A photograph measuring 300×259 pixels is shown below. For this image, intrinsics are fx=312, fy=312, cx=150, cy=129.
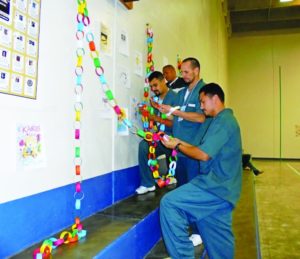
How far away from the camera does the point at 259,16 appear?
11312 mm

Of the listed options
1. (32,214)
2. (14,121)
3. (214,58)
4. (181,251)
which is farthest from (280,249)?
(214,58)

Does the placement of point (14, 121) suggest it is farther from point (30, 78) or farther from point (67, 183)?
point (67, 183)

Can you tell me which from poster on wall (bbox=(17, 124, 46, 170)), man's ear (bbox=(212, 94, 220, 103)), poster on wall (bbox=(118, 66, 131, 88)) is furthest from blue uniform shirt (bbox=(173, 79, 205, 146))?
poster on wall (bbox=(17, 124, 46, 170))

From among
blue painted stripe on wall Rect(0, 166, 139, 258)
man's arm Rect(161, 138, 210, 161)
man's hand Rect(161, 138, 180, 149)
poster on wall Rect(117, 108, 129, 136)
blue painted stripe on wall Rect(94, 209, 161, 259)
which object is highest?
poster on wall Rect(117, 108, 129, 136)

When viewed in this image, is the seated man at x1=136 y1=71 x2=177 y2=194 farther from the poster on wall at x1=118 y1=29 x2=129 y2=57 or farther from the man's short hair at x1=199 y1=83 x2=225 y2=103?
the man's short hair at x1=199 y1=83 x2=225 y2=103

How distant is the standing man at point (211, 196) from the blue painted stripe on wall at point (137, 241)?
0.17m

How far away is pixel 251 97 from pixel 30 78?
11.2 m

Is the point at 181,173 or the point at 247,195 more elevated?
the point at 181,173

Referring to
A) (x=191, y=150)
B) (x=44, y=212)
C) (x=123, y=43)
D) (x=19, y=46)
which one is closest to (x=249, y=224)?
(x=191, y=150)

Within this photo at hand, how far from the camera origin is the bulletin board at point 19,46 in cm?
145

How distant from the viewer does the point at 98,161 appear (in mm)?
2309

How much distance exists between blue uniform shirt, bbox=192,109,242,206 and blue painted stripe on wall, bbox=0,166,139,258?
0.71m

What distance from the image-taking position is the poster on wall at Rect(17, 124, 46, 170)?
5.11 ft

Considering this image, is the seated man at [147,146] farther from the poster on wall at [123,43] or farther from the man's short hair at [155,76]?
the poster on wall at [123,43]
